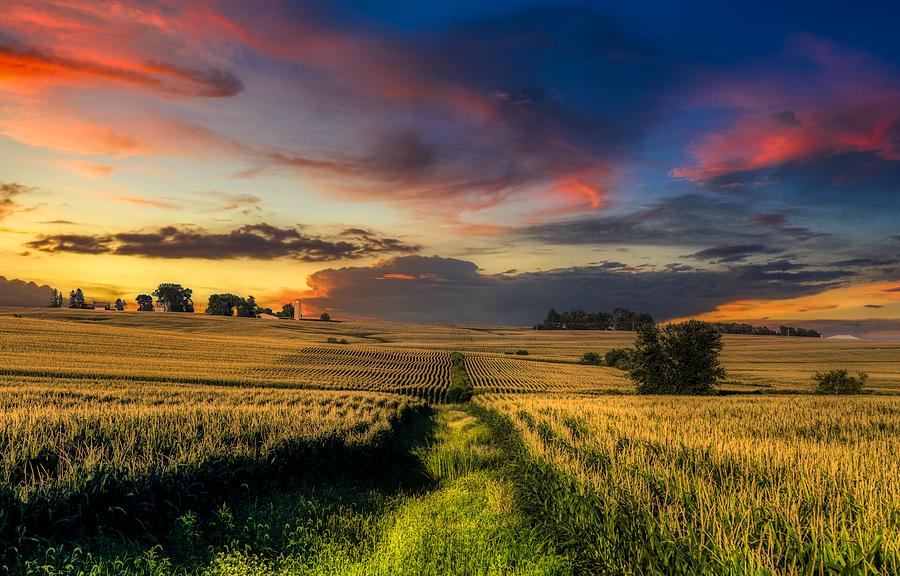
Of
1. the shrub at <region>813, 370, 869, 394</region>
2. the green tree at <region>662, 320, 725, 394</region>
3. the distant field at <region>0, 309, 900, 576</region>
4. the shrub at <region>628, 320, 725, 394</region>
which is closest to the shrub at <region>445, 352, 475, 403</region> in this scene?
the shrub at <region>628, 320, 725, 394</region>

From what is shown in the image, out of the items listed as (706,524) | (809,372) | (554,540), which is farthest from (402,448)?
(809,372)

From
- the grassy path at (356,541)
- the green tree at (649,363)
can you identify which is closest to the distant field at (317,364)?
the green tree at (649,363)

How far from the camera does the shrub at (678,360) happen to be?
5847 centimetres

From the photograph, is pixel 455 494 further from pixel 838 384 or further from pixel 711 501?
pixel 838 384

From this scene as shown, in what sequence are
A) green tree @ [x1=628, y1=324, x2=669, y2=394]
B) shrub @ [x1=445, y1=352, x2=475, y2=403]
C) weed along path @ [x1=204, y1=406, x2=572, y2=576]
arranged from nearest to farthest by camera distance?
weed along path @ [x1=204, y1=406, x2=572, y2=576], shrub @ [x1=445, y1=352, x2=475, y2=403], green tree @ [x1=628, y1=324, x2=669, y2=394]

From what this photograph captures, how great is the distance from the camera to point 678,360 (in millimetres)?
60031

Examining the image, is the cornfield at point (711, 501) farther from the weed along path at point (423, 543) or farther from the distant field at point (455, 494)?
the weed along path at point (423, 543)

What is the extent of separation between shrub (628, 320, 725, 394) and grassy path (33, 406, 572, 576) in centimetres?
5000

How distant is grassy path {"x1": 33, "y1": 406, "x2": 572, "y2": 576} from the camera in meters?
9.35

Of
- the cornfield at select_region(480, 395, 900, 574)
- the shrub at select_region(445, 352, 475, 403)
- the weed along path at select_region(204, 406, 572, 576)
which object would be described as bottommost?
the shrub at select_region(445, 352, 475, 403)

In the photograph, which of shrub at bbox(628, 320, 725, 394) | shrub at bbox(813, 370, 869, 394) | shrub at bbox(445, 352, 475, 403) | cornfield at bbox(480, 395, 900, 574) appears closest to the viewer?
cornfield at bbox(480, 395, 900, 574)

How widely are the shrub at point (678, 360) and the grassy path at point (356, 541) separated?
50.0m

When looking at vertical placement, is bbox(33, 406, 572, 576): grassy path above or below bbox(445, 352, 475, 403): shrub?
above

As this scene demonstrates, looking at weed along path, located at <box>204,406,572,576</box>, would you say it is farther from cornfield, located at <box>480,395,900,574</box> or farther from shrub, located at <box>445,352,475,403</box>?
shrub, located at <box>445,352,475,403</box>
